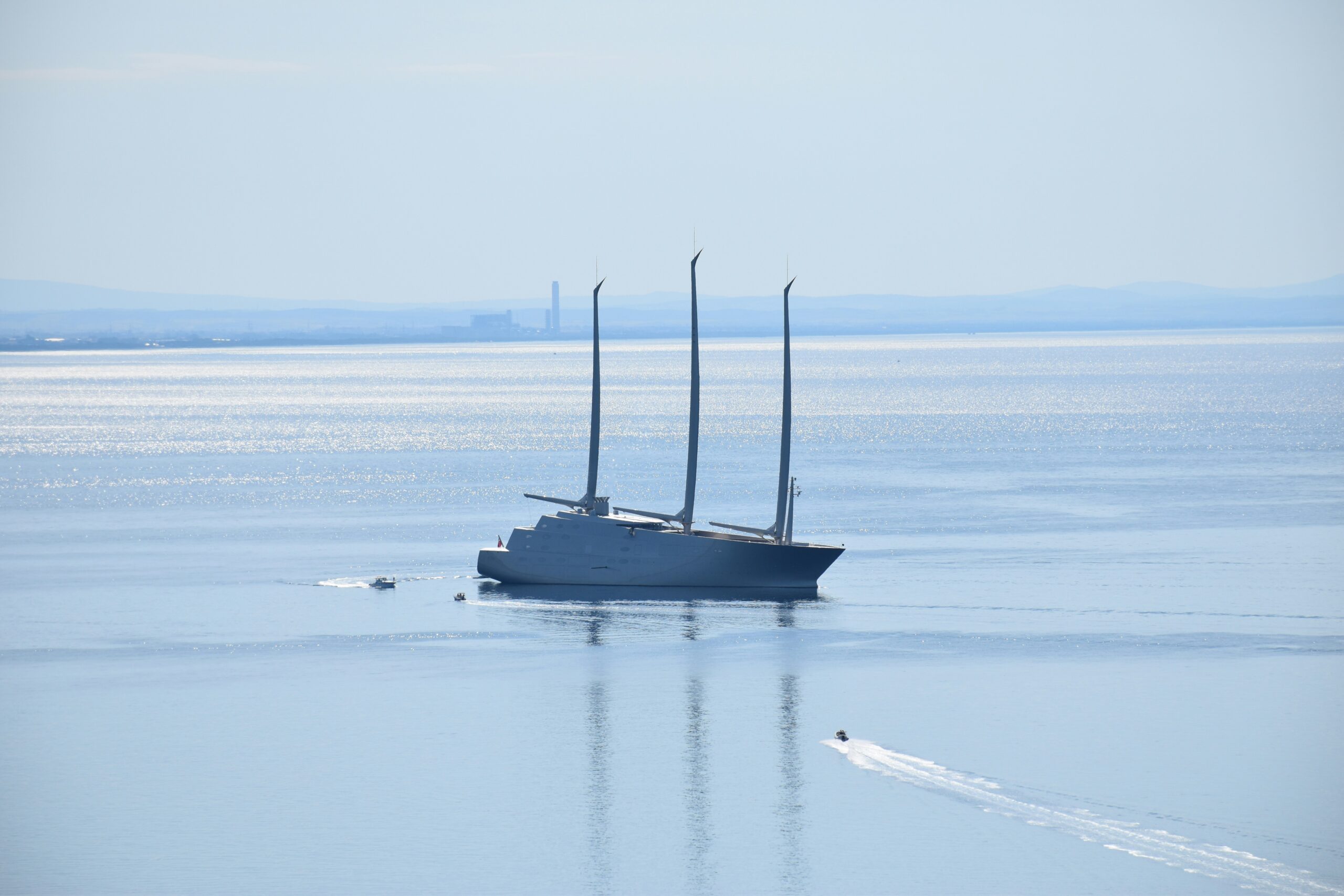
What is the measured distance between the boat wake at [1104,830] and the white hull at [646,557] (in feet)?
87.9

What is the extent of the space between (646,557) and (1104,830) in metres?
38.0

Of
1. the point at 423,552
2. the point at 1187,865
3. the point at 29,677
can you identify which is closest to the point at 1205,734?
the point at 1187,865

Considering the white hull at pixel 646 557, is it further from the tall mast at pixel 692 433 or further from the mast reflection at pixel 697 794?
the mast reflection at pixel 697 794

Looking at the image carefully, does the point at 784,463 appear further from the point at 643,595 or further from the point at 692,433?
the point at 643,595

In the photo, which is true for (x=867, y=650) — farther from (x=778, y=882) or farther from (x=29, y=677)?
(x=29, y=677)

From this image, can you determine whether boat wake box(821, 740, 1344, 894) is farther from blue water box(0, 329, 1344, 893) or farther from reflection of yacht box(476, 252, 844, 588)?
reflection of yacht box(476, 252, 844, 588)

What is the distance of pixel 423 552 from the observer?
91312mm

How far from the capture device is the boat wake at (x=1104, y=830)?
39188 mm

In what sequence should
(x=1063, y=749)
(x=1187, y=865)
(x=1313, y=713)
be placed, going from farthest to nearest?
(x=1313, y=713), (x=1063, y=749), (x=1187, y=865)

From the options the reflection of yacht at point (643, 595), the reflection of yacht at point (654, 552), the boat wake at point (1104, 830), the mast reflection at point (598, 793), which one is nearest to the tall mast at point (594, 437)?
the reflection of yacht at point (654, 552)

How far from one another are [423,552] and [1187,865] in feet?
190

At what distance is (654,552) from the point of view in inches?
3081

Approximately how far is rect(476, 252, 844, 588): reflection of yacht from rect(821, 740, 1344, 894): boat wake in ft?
88.2

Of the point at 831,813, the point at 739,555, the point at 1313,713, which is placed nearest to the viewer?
the point at 831,813
